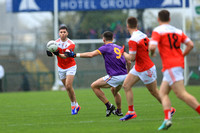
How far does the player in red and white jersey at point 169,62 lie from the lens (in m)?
7.52

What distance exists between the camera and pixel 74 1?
26141 mm

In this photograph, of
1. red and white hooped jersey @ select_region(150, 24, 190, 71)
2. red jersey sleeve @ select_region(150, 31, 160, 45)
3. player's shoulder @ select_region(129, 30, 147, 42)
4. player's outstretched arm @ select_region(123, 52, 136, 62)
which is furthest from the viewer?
player's shoulder @ select_region(129, 30, 147, 42)

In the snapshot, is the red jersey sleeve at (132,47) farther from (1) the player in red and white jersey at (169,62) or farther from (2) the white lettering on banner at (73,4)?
(2) the white lettering on banner at (73,4)

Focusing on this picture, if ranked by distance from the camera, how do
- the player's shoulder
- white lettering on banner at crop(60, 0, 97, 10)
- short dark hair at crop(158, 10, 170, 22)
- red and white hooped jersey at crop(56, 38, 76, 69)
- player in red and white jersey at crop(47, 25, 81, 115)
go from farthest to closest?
white lettering on banner at crop(60, 0, 97, 10) → red and white hooped jersey at crop(56, 38, 76, 69) → player in red and white jersey at crop(47, 25, 81, 115) → the player's shoulder → short dark hair at crop(158, 10, 170, 22)

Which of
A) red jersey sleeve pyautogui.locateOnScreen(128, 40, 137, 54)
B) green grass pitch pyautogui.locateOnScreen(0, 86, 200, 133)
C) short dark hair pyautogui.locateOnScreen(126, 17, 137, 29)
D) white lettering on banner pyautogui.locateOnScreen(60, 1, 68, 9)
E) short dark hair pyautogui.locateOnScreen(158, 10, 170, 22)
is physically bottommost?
green grass pitch pyautogui.locateOnScreen(0, 86, 200, 133)

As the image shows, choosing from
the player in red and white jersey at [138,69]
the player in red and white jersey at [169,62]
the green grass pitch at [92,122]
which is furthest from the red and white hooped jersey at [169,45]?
the player in red and white jersey at [138,69]

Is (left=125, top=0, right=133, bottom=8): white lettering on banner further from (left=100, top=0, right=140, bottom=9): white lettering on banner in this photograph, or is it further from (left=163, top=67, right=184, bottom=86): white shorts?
(left=163, top=67, right=184, bottom=86): white shorts

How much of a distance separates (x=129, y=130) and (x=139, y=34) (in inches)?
91.0

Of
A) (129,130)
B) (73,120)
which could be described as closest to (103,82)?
(73,120)

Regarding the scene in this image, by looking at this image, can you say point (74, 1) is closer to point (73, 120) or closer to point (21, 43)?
point (21, 43)

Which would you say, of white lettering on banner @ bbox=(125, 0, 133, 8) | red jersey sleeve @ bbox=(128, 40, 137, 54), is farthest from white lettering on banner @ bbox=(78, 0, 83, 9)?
red jersey sleeve @ bbox=(128, 40, 137, 54)

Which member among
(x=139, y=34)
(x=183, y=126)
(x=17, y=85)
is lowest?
(x=17, y=85)

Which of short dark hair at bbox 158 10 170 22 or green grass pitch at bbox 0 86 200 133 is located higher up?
short dark hair at bbox 158 10 170 22

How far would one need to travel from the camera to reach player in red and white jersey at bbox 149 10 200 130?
24.7 ft
